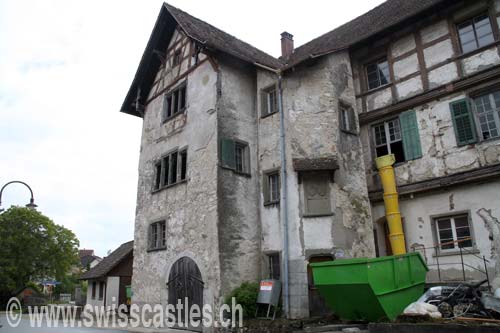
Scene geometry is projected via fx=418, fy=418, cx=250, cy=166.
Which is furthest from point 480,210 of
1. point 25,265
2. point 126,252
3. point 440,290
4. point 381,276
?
point 25,265

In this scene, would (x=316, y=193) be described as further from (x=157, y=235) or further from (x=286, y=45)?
(x=286, y=45)

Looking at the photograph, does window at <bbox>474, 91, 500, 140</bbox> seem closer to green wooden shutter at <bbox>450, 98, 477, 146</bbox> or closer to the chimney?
green wooden shutter at <bbox>450, 98, 477, 146</bbox>

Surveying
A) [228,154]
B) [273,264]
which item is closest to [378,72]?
[228,154]

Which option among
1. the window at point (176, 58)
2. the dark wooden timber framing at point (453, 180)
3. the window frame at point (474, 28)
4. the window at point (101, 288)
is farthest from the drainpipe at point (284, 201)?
the window at point (101, 288)

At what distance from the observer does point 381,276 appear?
9.83 meters

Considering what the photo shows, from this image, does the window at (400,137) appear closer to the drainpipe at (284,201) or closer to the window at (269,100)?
the drainpipe at (284,201)

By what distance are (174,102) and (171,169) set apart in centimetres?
318

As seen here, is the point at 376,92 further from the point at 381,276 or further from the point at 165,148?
the point at 165,148

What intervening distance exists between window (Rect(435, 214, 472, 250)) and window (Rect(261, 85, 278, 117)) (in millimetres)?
7102

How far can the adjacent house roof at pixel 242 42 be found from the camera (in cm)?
1505

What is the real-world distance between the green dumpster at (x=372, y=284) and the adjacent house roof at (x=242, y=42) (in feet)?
25.6

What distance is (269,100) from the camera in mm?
16375

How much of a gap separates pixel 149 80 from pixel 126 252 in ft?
40.1

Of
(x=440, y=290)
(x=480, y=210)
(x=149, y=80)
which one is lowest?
(x=440, y=290)
